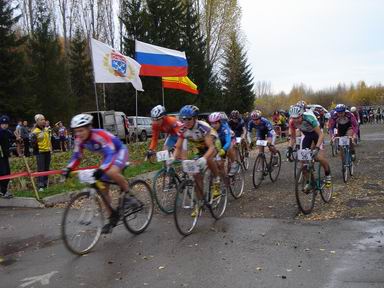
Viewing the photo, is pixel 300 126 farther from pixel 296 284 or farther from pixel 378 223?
pixel 296 284

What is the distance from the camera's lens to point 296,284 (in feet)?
17.2

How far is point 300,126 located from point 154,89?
32580mm

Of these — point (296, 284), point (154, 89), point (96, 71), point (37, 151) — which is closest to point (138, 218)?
point (296, 284)

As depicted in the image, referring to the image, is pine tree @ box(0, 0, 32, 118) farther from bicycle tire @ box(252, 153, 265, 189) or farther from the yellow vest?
bicycle tire @ box(252, 153, 265, 189)

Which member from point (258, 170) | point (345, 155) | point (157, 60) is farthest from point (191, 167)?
point (157, 60)

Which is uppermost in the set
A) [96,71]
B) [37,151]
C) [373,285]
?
[96,71]

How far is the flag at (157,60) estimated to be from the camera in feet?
68.5

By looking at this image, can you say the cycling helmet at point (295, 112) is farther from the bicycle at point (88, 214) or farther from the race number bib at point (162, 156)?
the bicycle at point (88, 214)

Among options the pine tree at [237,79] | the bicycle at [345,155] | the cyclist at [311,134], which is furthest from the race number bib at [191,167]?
the pine tree at [237,79]

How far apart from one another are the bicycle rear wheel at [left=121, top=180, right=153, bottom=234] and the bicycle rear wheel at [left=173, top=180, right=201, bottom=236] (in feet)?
1.97

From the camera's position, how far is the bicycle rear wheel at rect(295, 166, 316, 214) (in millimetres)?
8641

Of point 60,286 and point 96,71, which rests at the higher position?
point 96,71

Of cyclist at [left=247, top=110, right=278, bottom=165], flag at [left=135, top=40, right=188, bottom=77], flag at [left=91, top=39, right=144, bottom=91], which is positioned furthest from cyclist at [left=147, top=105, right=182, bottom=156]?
flag at [left=135, top=40, right=188, bottom=77]

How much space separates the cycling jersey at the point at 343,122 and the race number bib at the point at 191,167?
632cm
